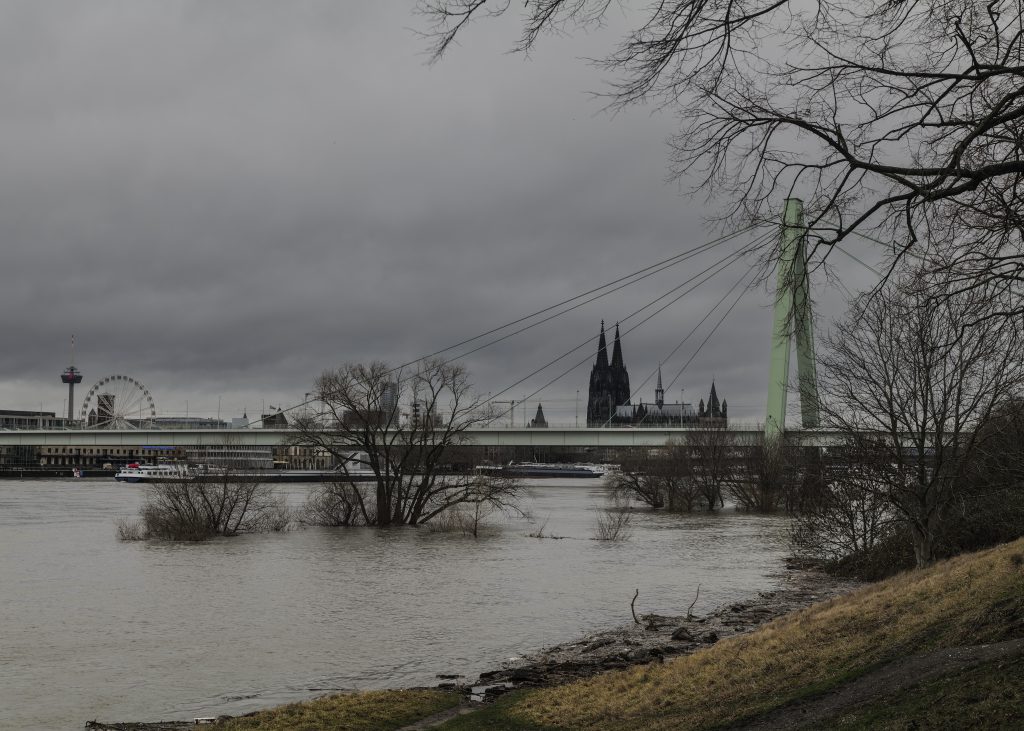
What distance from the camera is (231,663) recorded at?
2011 cm

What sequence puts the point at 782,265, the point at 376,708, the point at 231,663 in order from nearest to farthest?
1. the point at 782,265
2. the point at 376,708
3. the point at 231,663

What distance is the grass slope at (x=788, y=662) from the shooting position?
10875mm

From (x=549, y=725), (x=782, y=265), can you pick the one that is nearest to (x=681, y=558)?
(x=549, y=725)

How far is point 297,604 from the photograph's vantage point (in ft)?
93.1

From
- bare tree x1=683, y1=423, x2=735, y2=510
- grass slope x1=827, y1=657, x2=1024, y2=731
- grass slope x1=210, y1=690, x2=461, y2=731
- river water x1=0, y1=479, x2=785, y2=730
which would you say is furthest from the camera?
bare tree x1=683, y1=423, x2=735, y2=510

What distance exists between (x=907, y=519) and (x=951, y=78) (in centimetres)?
2102

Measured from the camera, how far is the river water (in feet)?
59.5

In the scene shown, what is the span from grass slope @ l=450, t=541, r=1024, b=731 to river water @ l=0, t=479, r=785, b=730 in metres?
4.84

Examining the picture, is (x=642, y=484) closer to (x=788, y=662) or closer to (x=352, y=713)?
(x=352, y=713)

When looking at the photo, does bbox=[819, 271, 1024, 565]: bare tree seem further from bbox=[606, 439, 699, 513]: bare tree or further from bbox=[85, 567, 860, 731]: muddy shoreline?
bbox=[606, 439, 699, 513]: bare tree

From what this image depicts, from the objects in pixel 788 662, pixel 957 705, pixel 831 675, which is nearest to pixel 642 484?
pixel 788 662

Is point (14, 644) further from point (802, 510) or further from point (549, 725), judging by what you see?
point (802, 510)

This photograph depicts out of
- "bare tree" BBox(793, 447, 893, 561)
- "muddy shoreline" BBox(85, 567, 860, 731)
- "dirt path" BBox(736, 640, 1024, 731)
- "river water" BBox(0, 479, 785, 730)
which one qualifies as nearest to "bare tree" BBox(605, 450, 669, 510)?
"river water" BBox(0, 479, 785, 730)

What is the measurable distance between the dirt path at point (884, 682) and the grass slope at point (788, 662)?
0.29 metres
